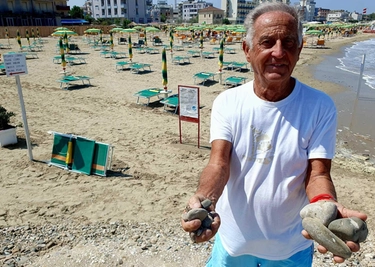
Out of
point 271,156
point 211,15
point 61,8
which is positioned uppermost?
point 211,15

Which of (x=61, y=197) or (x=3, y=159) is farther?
(x=3, y=159)

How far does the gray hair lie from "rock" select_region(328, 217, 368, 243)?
2.97ft

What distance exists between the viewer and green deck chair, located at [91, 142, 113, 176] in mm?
5609

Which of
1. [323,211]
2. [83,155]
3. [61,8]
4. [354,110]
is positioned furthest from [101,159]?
[61,8]

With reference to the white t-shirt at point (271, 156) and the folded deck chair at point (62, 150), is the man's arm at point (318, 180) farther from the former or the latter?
the folded deck chair at point (62, 150)

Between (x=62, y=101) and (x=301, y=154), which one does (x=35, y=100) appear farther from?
(x=301, y=154)

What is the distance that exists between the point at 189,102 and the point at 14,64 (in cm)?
363

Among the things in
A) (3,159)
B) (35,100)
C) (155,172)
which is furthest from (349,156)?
(35,100)

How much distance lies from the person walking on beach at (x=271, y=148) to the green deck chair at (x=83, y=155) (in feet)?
14.6

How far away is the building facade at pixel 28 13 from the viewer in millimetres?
52494

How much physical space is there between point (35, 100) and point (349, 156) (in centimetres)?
1046

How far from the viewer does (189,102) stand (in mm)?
7074

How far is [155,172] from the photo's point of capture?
5914 millimetres

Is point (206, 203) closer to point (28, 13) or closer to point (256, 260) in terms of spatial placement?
point (256, 260)
